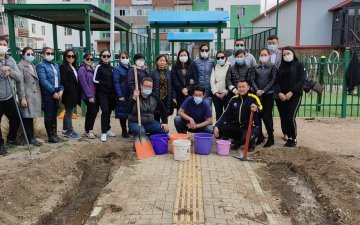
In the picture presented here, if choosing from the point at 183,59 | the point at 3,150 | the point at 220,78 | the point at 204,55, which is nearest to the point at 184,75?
the point at 183,59

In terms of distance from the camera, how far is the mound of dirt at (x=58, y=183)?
429cm

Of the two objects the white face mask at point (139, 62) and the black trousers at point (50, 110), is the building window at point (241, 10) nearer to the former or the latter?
the white face mask at point (139, 62)

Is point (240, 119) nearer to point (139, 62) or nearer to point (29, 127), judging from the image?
point (139, 62)

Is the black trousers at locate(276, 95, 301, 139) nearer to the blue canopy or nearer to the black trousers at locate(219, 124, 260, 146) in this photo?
the black trousers at locate(219, 124, 260, 146)

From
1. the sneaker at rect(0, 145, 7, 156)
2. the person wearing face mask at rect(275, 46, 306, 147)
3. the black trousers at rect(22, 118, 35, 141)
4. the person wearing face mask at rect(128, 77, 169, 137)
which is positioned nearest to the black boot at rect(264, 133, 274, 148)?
the person wearing face mask at rect(275, 46, 306, 147)

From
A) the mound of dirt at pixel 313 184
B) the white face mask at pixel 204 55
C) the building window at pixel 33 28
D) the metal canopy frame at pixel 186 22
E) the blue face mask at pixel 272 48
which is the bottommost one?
the mound of dirt at pixel 313 184

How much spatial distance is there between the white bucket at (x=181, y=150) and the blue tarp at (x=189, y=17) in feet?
16.7

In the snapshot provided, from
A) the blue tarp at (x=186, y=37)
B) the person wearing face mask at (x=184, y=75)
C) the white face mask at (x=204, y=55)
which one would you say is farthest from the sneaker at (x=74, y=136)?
the blue tarp at (x=186, y=37)

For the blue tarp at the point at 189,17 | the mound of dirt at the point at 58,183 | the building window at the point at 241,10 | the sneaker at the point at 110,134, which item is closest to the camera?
the mound of dirt at the point at 58,183

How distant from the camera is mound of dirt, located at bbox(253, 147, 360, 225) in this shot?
4305mm

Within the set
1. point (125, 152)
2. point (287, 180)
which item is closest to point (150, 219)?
point (287, 180)

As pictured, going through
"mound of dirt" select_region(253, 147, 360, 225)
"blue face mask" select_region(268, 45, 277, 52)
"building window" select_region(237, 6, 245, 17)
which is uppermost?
"building window" select_region(237, 6, 245, 17)

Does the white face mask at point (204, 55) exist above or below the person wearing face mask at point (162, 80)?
above

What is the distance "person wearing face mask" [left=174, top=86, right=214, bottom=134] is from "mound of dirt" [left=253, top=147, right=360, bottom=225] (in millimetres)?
1053
